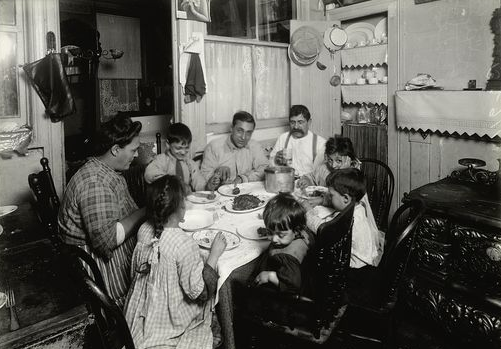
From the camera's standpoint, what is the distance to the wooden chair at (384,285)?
190cm

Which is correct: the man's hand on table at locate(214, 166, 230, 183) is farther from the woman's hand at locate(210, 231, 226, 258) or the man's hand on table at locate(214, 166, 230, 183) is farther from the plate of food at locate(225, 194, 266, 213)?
the woman's hand at locate(210, 231, 226, 258)

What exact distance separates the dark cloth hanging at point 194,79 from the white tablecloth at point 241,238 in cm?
128

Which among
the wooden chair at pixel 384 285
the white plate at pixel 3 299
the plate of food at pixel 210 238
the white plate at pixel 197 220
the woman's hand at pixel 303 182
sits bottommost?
the wooden chair at pixel 384 285

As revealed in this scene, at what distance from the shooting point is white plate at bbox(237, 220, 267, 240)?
1976 mm

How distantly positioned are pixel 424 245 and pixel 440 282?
0.26 meters

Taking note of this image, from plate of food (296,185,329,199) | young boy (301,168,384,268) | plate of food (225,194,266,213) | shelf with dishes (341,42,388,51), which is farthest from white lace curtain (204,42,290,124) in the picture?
young boy (301,168,384,268)

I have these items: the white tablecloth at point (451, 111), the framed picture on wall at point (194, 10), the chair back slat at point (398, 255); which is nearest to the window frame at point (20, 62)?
the framed picture on wall at point (194, 10)

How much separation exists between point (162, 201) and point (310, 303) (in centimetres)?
82

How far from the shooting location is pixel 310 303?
1.71 m

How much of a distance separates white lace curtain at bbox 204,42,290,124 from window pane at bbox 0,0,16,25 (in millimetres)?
1693

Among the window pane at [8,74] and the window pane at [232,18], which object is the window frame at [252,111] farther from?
the window pane at [8,74]

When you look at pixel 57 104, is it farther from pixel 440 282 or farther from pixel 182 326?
pixel 440 282

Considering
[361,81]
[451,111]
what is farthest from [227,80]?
[451,111]

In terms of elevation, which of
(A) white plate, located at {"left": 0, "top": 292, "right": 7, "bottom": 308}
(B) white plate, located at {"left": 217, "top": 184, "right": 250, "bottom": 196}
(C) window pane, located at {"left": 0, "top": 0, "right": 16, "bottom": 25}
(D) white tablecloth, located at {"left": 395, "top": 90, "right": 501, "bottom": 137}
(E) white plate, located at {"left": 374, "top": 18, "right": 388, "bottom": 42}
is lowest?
(A) white plate, located at {"left": 0, "top": 292, "right": 7, "bottom": 308}
